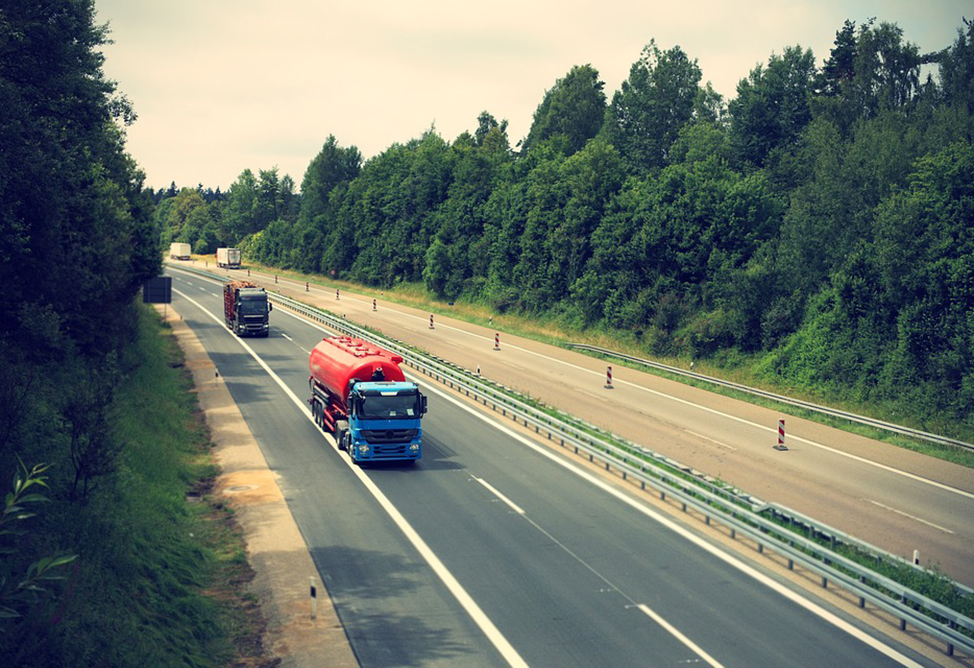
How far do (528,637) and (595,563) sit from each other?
3869mm

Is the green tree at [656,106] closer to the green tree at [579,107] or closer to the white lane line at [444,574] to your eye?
the green tree at [579,107]

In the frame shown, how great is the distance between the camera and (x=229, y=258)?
416 feet

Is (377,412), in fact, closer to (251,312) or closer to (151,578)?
(151,578)

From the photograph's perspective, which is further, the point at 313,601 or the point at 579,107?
the point at 579,107

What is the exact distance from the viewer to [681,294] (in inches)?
2096

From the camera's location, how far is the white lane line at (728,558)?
14070 mm

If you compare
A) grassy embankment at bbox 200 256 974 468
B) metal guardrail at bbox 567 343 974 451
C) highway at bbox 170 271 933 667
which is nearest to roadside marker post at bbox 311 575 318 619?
highway at bbox 170 271 933 667

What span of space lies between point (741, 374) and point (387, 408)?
26.4 m

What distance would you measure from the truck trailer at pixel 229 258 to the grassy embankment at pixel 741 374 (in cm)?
5540

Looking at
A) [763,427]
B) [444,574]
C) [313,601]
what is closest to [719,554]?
[444,574]

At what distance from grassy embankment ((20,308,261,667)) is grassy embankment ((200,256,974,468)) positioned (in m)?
25.3

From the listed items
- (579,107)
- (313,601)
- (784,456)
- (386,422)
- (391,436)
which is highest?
(579,107)

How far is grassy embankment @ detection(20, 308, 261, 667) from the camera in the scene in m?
12.1

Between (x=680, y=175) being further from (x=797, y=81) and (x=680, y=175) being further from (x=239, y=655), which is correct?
(x=239, y=655)
